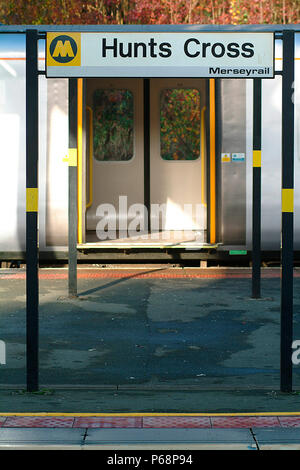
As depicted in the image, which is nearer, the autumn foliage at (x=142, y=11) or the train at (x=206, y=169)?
the train at (x=206, y=169)

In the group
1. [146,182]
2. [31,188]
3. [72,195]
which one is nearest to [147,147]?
[146,182]

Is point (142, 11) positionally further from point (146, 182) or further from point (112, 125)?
point (146, 182)

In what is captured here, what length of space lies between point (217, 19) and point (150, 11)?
6.05ft

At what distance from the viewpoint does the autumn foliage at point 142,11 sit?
2498 centimetres

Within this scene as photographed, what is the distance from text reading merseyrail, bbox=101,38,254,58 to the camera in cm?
711

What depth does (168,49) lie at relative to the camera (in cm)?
713

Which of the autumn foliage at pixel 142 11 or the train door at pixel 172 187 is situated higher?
the autumn foliage at pixel 142 11

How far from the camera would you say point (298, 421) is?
6.20 m

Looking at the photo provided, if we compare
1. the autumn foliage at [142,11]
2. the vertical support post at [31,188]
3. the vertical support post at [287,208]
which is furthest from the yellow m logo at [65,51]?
the autumn foliage at [142,11]

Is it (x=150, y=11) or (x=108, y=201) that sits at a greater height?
(x=150, y=11)

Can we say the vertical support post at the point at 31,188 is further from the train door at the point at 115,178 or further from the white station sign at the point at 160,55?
the train door at the point at 115,178

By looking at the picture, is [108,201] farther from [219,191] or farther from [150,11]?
[150,11]

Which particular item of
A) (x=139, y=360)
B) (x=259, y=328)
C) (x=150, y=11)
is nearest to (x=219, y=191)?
(x=259, y=328)

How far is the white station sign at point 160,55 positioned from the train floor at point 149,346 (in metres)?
2.37
